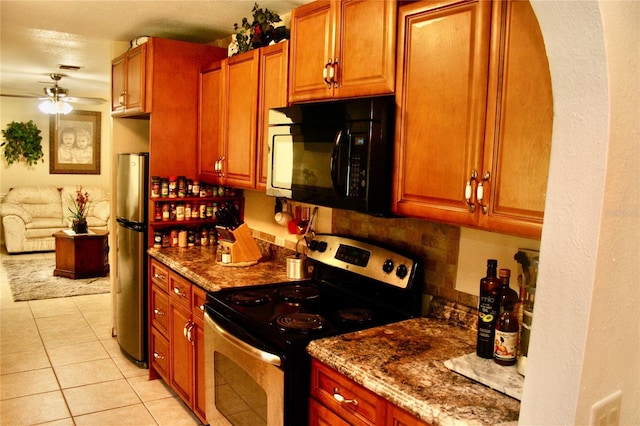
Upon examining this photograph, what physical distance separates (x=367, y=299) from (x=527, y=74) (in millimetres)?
1217

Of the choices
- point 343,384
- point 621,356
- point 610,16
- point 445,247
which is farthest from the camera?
point 445,247

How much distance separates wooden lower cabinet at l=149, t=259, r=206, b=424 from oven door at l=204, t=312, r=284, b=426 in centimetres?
26

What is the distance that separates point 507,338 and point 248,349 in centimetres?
100

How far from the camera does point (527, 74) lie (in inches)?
57.2

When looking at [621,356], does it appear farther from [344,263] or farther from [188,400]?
[188,400]

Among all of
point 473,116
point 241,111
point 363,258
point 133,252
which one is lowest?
point 133,252

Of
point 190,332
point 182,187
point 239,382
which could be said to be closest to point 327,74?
point 239,382

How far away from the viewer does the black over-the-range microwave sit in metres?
1.90

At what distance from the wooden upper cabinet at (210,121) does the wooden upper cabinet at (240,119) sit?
0.11 m

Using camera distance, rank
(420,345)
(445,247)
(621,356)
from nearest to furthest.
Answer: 1. (621,356)
2. (420,345)
3. (445,247)

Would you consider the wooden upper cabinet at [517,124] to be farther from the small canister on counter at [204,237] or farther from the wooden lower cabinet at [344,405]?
the small canister on counter at [204,237]

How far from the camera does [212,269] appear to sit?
2.93 meters

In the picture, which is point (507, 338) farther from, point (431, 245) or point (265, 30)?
point (265, 30)

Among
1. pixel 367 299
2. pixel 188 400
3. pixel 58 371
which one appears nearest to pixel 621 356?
pixel 367 299
